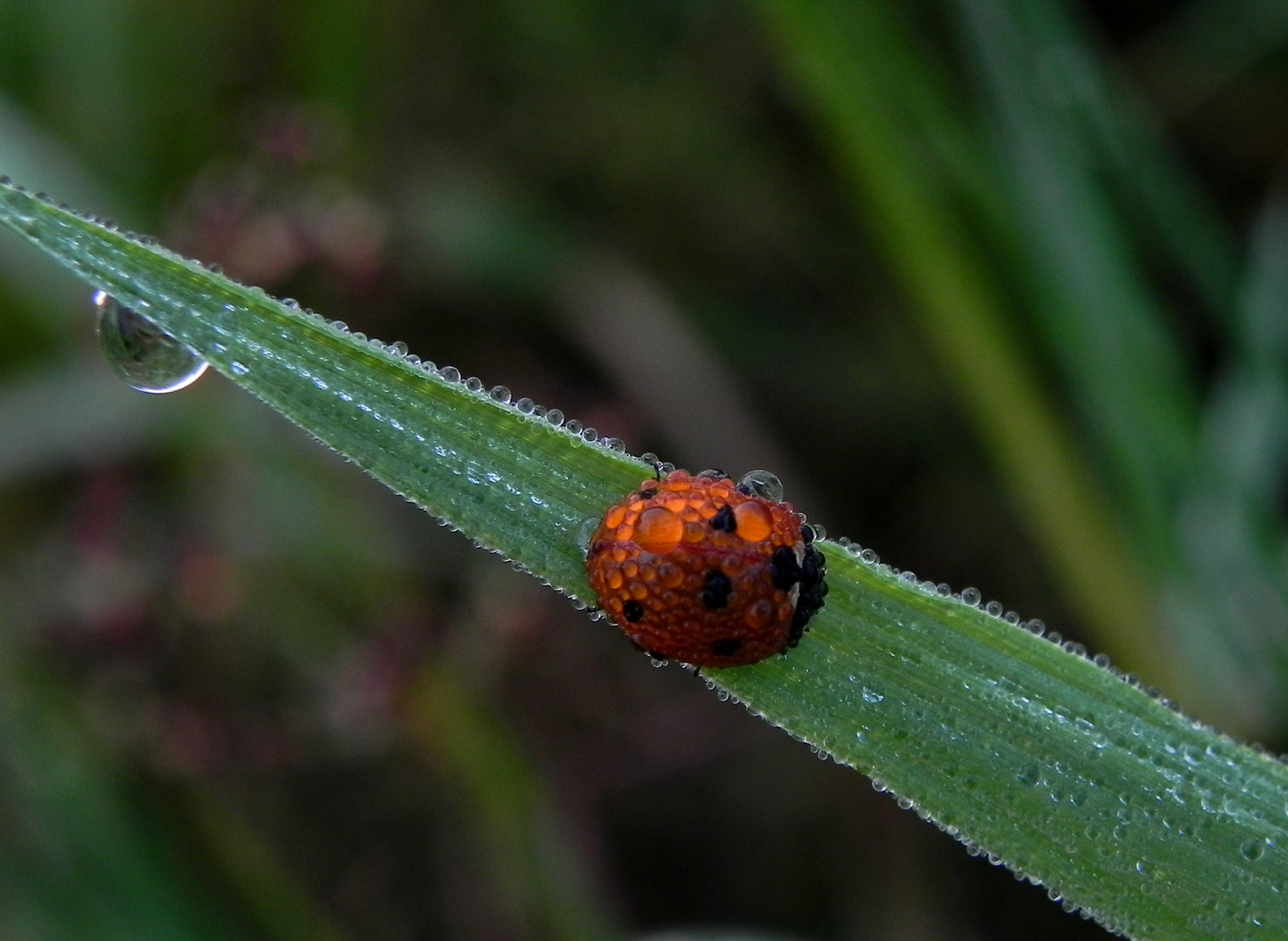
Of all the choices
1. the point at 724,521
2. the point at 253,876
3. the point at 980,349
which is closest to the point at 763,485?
the point at 724,521

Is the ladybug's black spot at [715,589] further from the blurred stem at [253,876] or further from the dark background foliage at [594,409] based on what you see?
the blurred stem at [253,876]

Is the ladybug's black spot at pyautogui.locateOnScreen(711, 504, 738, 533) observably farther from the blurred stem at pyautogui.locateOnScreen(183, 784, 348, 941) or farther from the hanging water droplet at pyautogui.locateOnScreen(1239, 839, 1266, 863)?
the blurred stem at pyautogui.locateOnScreen(183, 784, 348, 941)

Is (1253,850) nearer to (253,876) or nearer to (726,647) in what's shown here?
(726,647)

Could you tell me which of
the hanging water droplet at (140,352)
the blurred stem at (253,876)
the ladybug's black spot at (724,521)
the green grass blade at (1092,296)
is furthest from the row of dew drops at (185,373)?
the blurred stem at (253,876)

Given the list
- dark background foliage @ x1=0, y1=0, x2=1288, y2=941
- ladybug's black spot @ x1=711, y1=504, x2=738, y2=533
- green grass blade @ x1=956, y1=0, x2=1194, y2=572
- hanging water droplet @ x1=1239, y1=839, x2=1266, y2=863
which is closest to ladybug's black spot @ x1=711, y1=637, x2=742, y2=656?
ladybug's black spot @ x1=711, y1=504, x2=738, y2=533

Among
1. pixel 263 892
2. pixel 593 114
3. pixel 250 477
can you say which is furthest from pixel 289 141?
pixel 263 892

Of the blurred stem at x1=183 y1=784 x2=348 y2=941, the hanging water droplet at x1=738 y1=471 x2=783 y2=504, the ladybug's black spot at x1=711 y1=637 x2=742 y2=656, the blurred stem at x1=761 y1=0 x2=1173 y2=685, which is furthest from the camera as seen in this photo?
the blurred stem at x1=761 y1=0 x2=1173 y2=685

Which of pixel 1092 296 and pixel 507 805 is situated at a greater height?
pixel 1092 296
